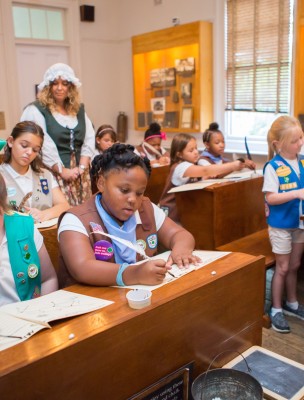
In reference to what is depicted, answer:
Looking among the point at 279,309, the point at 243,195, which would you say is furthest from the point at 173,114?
the point at 279,309

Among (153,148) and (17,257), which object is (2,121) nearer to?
(153,148)

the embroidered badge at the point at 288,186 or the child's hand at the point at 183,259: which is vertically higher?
the embroidered badge at the point at 288,186

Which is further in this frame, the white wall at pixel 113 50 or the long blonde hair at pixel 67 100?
the white wall at pixel 113 50

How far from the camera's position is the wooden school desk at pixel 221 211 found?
3031 millimetres

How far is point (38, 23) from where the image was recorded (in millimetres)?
6480

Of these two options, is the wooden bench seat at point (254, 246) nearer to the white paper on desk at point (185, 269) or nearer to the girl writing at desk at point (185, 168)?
the girl writing at desk at point (185, 168)

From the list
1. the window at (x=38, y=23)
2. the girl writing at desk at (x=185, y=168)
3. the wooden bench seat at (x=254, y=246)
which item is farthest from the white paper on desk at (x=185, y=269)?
the window at (x=38, y=23)

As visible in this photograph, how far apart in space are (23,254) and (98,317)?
0.54 meters

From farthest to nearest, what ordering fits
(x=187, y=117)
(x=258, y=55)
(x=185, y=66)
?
(x=187, y=117) → (x=185, y=66) → (x=258, y=55)

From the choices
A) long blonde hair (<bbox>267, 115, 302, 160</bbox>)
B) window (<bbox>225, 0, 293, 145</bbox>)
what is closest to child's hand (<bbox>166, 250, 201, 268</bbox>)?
long blonde hair (<bbox>267, 115, 302, 160</bbox>)

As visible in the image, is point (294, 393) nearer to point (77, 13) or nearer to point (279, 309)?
point (279, 309)

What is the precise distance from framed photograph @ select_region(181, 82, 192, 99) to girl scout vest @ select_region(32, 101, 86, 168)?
3.11 metres

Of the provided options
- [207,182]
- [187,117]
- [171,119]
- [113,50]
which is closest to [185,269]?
[207,182]

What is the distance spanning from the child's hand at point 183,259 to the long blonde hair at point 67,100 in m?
2.10
